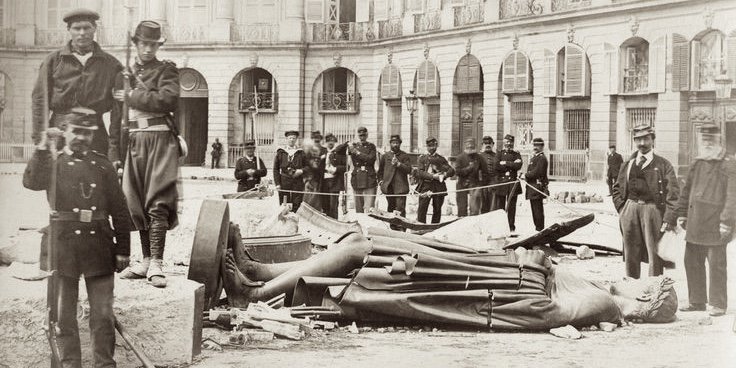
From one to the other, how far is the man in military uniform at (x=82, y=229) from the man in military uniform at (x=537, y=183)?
34.0 feet

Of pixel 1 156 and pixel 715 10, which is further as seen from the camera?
pixel 715 10

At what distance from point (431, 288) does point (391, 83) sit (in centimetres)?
2589

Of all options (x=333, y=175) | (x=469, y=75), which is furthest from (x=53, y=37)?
(x=469, y=75)

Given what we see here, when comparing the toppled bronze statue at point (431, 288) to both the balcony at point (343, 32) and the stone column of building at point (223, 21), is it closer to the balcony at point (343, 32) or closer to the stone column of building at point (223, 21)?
the stone column of building at point (223, 21)

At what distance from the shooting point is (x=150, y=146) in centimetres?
679

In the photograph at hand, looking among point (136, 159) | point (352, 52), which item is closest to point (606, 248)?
point (136, 159)

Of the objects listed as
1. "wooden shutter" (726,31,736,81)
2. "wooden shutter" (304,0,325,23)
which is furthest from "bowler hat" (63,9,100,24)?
"wooden shutter" (726,31,736,81)

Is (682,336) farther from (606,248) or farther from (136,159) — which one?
(606,248)

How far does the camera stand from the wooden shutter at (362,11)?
30.2 m

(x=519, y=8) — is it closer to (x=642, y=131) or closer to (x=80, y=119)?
(x=642, y=131)

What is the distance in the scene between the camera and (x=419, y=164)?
645 inches

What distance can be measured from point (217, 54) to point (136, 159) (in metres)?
12.8

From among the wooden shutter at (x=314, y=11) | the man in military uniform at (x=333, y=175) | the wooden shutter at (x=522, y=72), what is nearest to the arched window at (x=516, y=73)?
the wooden shutter at (x=522, y=72)

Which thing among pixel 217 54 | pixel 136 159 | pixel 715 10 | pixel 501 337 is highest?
pixel 715 10
